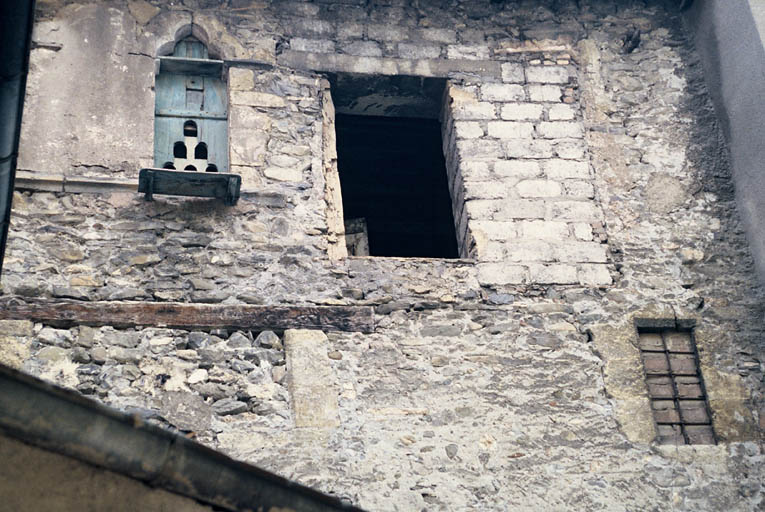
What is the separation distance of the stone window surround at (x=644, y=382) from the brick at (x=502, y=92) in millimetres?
1711

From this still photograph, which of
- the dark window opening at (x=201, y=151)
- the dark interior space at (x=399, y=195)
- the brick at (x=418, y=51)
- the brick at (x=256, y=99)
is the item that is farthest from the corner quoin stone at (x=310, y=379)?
the dark interior space at (x=399, y=195)

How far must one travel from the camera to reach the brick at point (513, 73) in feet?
22.6

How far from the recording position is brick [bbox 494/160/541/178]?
6.54 metres

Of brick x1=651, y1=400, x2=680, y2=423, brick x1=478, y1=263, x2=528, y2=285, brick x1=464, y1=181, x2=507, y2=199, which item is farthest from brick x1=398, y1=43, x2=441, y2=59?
brick x1=651, y1=400, x2=680, y2=423

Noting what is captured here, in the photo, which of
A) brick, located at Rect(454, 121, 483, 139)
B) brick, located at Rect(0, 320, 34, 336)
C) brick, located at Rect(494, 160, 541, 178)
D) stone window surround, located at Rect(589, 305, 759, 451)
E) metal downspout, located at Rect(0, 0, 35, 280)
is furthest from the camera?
brick, located at Rect(454, 121, 483, 139)

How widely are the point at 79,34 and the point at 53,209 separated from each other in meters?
1.28

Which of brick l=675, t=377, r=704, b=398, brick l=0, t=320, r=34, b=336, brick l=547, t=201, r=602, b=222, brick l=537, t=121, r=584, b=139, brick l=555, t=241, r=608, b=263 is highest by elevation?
brick l=537, t=121, r=584, b=139

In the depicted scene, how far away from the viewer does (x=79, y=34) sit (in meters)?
6.43

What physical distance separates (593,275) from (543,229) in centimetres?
43

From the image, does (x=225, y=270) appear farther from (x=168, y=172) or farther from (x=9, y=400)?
(x=9, y=400)

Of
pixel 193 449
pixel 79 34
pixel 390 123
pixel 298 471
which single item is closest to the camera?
pixel 193 449

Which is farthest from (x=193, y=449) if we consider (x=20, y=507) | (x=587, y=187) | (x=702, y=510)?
(x=587, y=187)

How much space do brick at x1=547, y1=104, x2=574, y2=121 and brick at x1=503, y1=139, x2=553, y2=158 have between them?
0.72 ft

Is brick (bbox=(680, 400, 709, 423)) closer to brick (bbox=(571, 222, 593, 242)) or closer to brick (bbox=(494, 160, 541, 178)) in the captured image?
brick (bbox=(571, 222, 593, 242))
